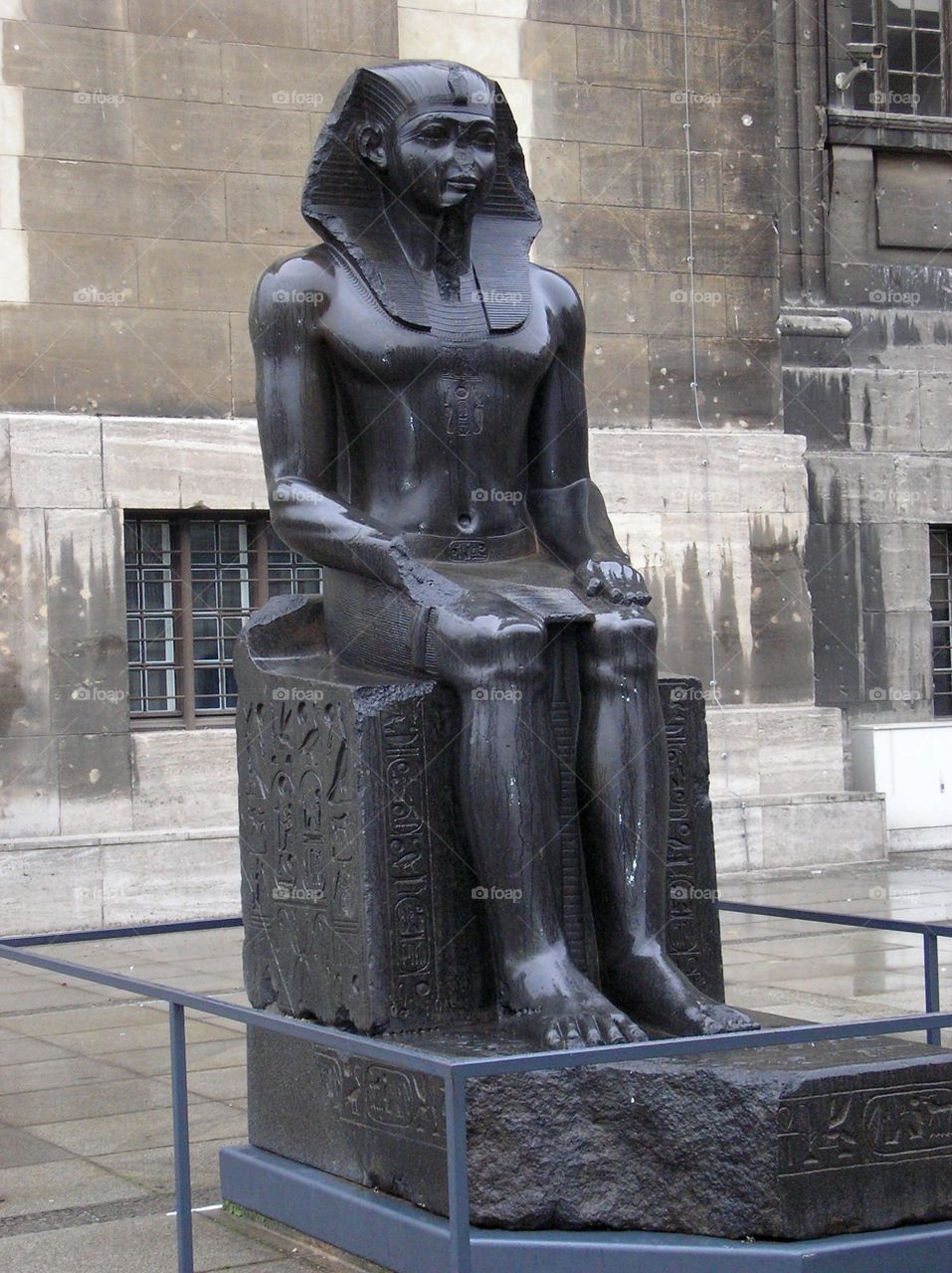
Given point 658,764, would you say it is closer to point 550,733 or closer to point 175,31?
point 550,733

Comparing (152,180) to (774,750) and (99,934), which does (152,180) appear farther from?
(99,934)

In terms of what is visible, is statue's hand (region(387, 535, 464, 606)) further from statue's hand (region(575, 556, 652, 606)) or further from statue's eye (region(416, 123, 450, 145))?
statue's eye (region(416, 123, 450, 145))

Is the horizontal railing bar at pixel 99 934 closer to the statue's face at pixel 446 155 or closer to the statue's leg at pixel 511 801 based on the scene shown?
the statue's leg at pixel 511 801

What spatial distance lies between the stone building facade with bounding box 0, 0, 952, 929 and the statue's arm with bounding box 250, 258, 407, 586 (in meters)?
5.97

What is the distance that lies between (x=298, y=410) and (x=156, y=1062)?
10.4ft

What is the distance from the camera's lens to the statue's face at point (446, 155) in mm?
5105

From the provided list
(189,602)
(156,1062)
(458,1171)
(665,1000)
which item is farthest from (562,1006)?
(189,602)

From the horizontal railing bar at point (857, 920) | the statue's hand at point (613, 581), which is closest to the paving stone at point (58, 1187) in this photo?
the horizontal railing bar at point (857, 920)

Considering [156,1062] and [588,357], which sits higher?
[588,357]

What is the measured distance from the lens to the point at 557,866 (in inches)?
187

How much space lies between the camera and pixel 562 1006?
4.43 metres

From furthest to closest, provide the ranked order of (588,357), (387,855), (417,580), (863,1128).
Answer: (588,357) → (417,580) → (387,855) → (863,1128)

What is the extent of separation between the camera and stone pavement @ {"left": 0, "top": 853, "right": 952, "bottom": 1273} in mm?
4918

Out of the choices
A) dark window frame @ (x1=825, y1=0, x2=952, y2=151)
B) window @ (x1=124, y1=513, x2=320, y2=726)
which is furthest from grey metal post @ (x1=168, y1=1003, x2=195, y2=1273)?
dark window frame @ (x1=825, y1=0, x2=952, y2=151)
